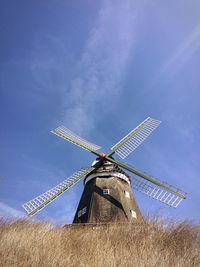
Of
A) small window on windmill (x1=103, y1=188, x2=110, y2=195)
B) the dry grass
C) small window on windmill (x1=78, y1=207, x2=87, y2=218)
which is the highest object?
small window on windmill (x1=103, y1=188, x2=110, y2=195)

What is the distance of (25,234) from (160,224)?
4118 mm

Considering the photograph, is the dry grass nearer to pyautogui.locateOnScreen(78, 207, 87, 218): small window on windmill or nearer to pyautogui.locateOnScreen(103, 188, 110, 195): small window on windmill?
pyautogui.locateOnScreen(103, 188, 110, 195): small window on windmill

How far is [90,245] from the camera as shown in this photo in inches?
266

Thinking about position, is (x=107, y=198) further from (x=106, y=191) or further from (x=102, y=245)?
(x=102, y=245)

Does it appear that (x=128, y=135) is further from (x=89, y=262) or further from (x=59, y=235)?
(x=89, y=262)

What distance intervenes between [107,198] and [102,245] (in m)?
7.13

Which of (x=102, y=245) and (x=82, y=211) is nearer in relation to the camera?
(x=102, y=245)

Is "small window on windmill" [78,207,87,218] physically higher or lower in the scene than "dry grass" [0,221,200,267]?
higher

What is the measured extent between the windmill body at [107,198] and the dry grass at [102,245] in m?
4.62

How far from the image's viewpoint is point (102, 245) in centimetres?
686

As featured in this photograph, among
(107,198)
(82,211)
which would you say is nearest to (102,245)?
(107,198)

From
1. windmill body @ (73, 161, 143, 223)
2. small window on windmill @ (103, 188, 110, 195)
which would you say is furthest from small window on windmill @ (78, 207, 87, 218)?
small window on windmill @ (103, 188, 110, 195)

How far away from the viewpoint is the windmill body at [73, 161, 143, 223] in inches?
515

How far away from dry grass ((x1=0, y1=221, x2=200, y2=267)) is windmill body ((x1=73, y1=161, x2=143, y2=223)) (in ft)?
15.2
